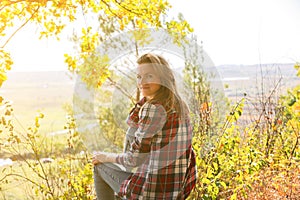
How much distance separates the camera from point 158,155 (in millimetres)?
1423

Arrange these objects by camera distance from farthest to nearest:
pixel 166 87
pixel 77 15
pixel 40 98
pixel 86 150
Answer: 1. pixel 40 98
2. pixel 86 150
3. pixel 77 15
4. pixel 166 87

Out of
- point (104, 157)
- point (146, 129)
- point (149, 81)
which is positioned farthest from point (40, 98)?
point (146, 129)

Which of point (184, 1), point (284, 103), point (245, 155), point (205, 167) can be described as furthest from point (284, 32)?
point (205, 167)

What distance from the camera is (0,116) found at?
2.05 m

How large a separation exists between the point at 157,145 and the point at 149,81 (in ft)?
0.95

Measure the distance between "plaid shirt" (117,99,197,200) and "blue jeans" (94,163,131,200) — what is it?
0.17 feet

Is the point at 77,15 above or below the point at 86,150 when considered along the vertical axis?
above

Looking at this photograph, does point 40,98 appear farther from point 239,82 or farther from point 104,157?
point 104,157

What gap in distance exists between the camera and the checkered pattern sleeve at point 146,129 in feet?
4.58

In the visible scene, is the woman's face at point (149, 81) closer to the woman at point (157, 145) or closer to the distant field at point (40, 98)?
the woman at point (157, 145)

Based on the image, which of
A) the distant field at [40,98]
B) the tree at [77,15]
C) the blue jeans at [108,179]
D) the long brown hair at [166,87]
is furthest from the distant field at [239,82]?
the long brown hair at [166,87]

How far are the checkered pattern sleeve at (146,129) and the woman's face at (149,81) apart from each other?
11 centimetres

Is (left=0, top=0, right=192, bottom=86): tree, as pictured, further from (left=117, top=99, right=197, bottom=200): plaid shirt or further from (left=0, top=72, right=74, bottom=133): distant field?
(left=117, top=99, right=197, bottom=200): plaid shirt

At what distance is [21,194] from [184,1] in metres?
1.91
